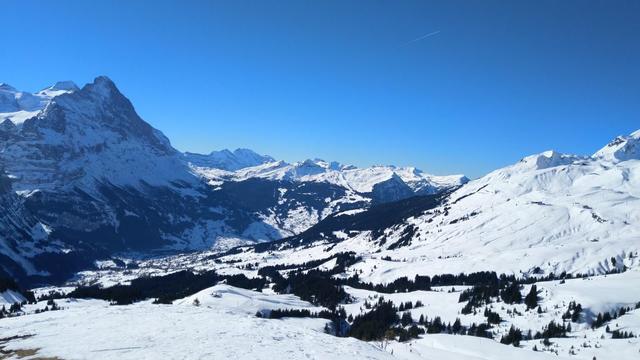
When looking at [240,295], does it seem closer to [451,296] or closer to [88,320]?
[451,296]

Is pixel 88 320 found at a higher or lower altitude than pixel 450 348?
higher

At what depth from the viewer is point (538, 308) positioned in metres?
153

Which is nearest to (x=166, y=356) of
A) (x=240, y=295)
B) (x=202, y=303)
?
(x=202, y=303)

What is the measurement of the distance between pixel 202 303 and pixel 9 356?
4724 inches

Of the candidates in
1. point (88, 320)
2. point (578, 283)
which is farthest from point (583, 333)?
point (88, 320)

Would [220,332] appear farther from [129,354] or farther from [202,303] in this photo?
[202,303]

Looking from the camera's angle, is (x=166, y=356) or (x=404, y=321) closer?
(x=166, y=356)

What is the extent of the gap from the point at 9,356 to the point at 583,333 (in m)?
122

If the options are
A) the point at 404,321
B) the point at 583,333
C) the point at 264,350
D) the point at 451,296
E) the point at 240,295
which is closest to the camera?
the point at 264,350

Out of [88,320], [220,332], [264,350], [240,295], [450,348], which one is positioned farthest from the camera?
[240,295]

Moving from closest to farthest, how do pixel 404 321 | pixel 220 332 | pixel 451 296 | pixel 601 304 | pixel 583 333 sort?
pixel 220 332 → pixel 583 333 → pixel 601 304 → pixel 404 321 → pixel 451 296

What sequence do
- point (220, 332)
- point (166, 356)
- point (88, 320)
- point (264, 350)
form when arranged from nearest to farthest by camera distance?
point (166, 356) < point (264, 350) < point (220, 332) < point (88, 320)

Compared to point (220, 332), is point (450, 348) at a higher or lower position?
lower

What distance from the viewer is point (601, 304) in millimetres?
148000
